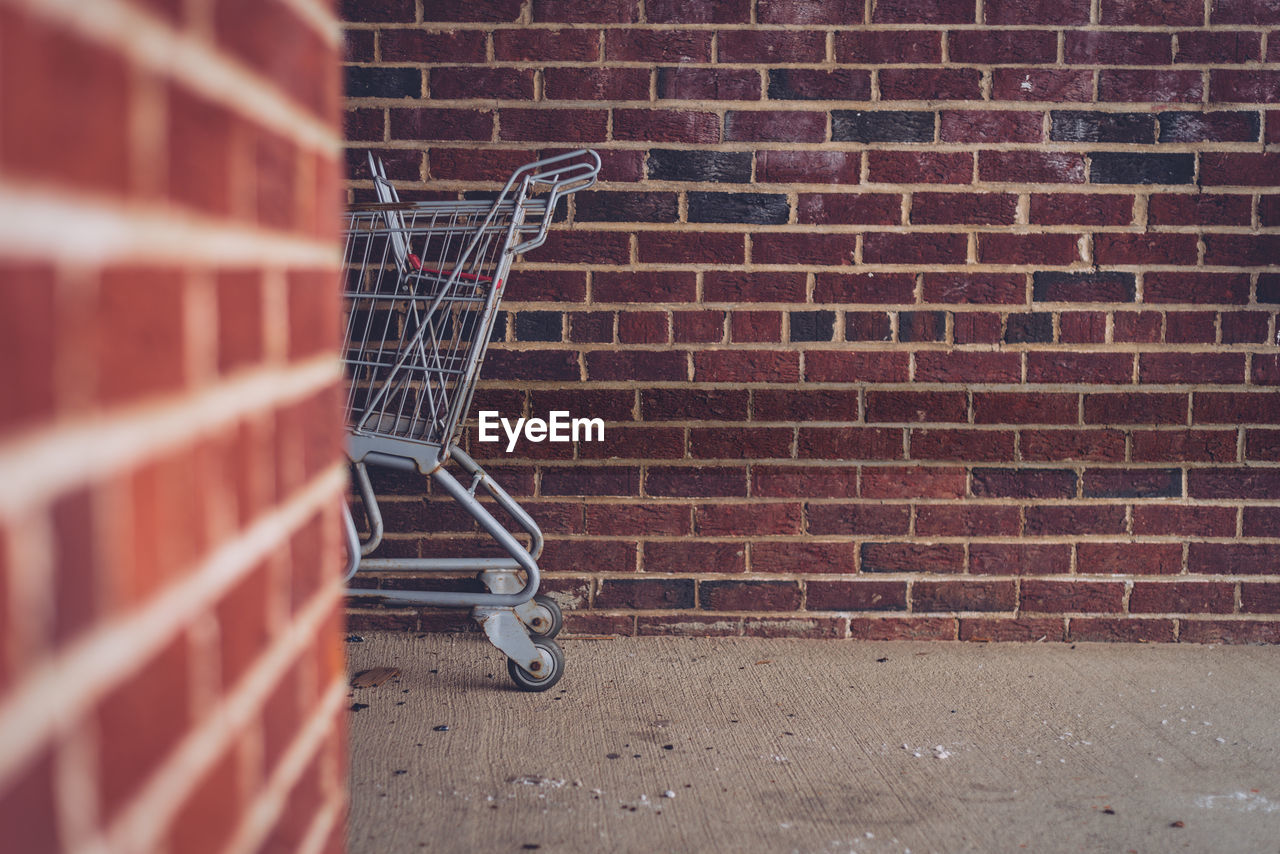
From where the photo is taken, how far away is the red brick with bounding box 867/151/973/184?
3.09 meters

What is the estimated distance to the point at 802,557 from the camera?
319cm

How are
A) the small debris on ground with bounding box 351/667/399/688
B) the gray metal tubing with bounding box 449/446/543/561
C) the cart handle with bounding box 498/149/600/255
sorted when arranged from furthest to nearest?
the gray metal tubing with bounding box 449/446/543/561, the small debris on ground with bounding box 351/667/399/688, the cart handle with bounding box 498/149/600/255

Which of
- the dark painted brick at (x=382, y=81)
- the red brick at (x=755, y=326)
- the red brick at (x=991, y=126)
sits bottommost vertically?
the red brick at (x=755, y=326)

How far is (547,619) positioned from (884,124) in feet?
6.25

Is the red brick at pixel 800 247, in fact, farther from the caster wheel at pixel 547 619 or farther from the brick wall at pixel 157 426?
the brick wall at pixel 157 426

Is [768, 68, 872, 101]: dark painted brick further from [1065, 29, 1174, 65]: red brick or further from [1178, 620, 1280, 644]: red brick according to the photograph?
[1178, 620, 1280, 644]: red brick

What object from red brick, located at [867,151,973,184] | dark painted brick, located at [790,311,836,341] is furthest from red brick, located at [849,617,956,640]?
red brick, located at [867,151,973,184]

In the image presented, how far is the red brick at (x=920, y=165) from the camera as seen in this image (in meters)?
3.09

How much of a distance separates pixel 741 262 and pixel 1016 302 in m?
0.90

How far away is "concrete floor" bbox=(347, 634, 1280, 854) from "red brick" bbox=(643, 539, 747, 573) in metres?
0.24

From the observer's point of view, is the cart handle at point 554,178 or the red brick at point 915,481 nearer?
the cart handle at point 554,178

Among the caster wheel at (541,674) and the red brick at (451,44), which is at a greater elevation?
the red brick at (451,44)

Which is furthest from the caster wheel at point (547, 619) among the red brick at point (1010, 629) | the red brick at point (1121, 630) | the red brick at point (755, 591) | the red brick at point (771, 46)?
the red brick at point (771, 46)

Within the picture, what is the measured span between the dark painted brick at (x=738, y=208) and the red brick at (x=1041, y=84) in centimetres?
77
